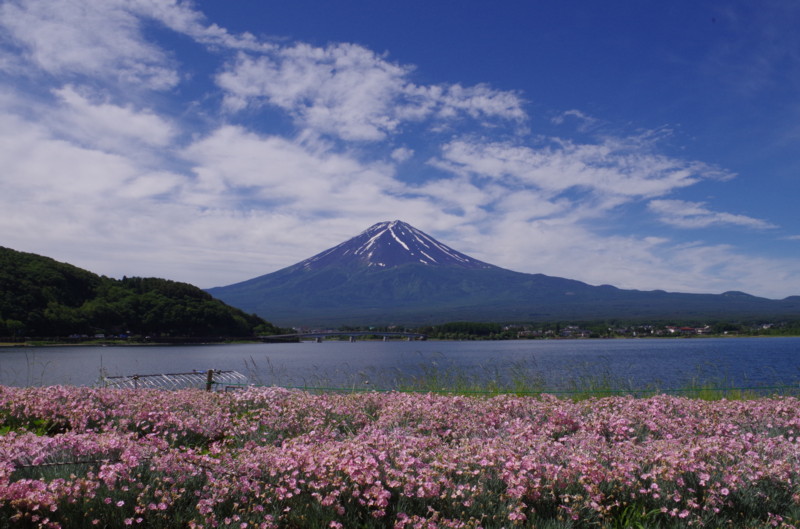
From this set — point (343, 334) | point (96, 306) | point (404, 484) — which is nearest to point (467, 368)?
point (404, 484)

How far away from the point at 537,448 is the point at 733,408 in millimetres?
3627

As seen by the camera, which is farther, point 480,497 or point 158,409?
point 158,409

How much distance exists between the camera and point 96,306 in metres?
77.2

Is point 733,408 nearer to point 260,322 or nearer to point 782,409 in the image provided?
point 782,409

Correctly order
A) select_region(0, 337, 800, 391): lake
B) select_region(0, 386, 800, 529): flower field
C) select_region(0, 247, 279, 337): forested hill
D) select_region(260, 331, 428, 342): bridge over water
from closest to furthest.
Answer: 1. select_region(0, 386, 800, 529): flower field
2. select_region(0, 337, 800, 391): lake
3. select_region(0, 247, 279, 337): forested hill
4. select_region(260, 331, 428, 342): bridge over water

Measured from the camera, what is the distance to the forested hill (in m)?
67.6

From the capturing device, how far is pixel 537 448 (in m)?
4.70

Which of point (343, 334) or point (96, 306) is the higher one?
point (96, 306)

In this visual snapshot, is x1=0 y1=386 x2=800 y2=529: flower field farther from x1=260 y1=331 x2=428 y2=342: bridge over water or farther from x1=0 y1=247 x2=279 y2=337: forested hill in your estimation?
x1=260 y1=331 x2=428 y2=342: bridge over water


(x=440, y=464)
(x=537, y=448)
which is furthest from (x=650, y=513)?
(x=440, y=464)

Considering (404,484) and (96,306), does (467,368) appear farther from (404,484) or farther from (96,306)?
(96,306)

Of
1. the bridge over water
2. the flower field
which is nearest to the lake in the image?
the flower field

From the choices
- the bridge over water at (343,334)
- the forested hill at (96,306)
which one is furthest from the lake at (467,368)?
the bridge over water at (343,334)

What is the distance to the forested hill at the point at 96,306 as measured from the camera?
222 feet
